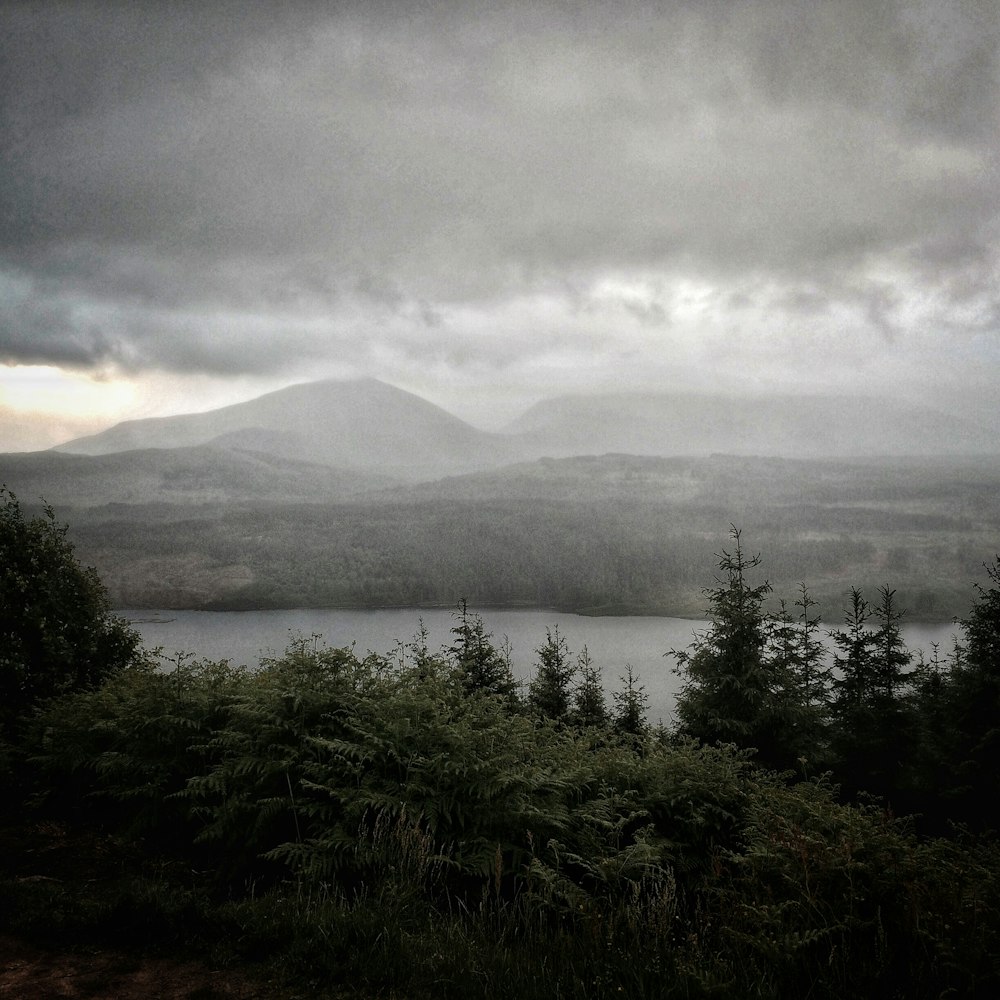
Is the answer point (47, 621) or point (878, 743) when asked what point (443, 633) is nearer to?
point (878, 743)

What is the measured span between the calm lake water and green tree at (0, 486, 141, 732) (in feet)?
163

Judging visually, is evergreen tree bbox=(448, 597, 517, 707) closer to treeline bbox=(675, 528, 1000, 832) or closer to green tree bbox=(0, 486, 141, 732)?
treeline bbox=(675, 528, 1000, 832)

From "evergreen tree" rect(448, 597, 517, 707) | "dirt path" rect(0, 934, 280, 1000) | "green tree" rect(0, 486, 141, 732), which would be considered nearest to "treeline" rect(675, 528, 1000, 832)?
"evergreen tree" rect(448, 597, 517, 707)

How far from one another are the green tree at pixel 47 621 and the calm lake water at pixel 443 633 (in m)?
49.6

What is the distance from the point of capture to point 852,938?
4434mm

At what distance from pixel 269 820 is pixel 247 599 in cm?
18698

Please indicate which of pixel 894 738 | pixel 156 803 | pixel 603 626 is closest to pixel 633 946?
→ pixel 156 803

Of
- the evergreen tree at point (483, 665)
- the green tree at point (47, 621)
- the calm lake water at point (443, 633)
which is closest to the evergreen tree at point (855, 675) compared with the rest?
the evergreen tree at point (483, 665)

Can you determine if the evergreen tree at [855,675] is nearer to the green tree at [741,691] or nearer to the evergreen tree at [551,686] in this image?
the green tree at [741,691]

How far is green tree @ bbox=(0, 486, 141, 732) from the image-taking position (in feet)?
58.3

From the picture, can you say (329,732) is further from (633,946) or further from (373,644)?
(373,644)

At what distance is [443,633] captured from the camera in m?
109

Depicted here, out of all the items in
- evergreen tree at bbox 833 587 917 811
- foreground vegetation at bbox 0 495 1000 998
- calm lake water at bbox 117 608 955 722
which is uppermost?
foreground vegetation at bbox 0 495 1000 998

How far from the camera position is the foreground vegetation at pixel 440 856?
425cm
